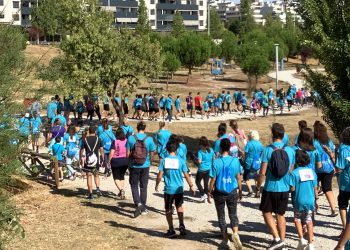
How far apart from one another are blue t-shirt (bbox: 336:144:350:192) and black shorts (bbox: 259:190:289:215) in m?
0.83

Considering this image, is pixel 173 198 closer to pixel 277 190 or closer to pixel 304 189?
pixel 277 190

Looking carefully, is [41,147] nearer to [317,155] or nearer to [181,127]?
[181,127]

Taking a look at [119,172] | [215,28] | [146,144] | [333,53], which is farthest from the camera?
[215,28]

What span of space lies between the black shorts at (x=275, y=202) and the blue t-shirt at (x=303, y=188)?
17 centimetres

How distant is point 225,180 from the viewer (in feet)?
24.5

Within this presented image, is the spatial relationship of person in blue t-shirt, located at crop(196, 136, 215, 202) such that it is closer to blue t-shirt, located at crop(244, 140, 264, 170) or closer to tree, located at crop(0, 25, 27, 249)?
blue t-shirt, located at crop(244, 140, 264, 170)

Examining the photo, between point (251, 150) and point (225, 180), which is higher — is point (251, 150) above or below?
below

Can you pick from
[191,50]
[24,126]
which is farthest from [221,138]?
[191,50]

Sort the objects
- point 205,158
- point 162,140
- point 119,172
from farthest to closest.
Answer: point 162,140, point 119,172, point 205,158

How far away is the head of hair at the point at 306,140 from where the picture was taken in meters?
8.09

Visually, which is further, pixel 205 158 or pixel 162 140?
pixel 162 140

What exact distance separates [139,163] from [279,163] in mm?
3022

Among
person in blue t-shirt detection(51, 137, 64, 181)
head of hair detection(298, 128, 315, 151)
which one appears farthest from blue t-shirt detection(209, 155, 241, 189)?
person in blue t-shirt detection(51, 137, 64, 181)

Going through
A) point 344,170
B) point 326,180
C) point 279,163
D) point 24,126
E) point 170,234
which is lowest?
point 170,234
